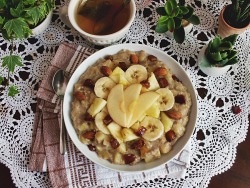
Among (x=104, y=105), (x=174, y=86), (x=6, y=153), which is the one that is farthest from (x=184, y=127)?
(x=6, y=153)

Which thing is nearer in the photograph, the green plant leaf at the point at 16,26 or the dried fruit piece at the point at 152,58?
the green plant leaf at the point at 16,26

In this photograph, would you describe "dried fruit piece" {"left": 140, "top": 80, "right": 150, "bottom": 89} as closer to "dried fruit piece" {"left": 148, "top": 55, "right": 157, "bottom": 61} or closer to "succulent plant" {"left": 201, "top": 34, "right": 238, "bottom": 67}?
"dried fruit piece" {"left": 148, "top": 55, "right": 157, "bottom": 61}

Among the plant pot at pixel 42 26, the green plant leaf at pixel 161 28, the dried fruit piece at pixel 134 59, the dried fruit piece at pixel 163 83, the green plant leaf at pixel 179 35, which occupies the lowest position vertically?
the dried fruit piece at pixel 163 83

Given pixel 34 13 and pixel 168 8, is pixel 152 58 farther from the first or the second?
pixel 34 13

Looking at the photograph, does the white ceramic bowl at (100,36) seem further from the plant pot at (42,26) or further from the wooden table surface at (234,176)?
the wooden table surface at (234,176)

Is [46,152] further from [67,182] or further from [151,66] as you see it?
[151,66]

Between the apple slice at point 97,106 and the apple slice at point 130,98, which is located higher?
the apple slice at point 130,98

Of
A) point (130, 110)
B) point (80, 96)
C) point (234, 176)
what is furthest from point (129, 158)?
point (234, 176)

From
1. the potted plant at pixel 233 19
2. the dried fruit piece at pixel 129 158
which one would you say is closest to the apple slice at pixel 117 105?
the dried fruit piece at pixel 129 158
